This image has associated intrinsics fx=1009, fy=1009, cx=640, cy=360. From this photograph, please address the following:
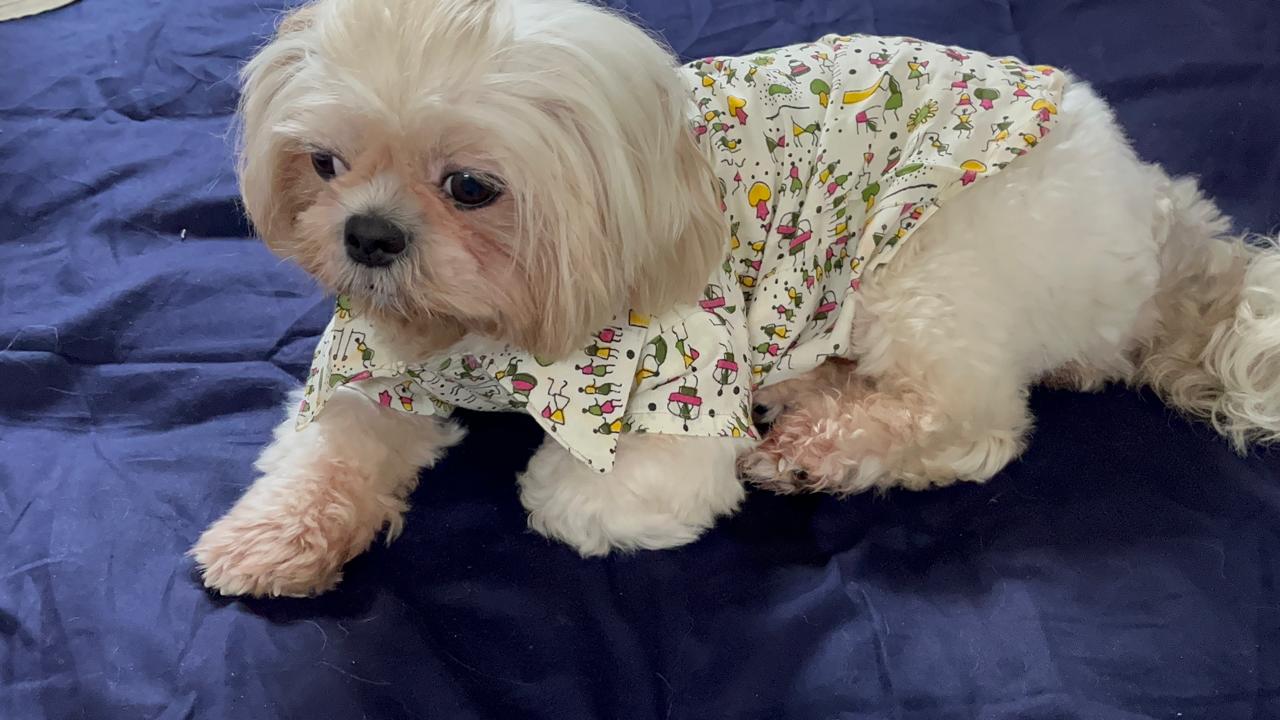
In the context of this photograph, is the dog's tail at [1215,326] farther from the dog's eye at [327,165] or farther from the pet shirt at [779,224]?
the dog's eye at [327,165]

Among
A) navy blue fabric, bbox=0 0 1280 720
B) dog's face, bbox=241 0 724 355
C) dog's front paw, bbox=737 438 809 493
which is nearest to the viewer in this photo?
dog's face, bbox=241 0 724 355

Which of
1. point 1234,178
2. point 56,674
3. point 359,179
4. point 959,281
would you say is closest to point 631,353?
point 359,179

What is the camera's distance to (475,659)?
115cm

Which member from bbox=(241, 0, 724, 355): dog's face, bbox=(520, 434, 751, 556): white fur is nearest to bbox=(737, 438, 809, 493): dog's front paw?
bbox=(520, 434, 751, 556): white fur

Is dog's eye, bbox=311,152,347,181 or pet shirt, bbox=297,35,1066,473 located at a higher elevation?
dog's eye, bbox=311,152,347,181

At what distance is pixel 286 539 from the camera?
118 centimetres

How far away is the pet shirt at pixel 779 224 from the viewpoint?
120 centimetres

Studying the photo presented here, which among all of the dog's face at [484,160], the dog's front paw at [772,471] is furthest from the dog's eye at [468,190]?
the dog's front paw at [772,471]

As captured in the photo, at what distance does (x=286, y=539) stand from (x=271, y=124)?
18.7 inches

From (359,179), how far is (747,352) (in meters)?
0.52

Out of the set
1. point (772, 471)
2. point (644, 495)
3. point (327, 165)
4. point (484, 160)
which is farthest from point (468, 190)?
point (772, 471)

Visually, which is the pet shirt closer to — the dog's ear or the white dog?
the white dog

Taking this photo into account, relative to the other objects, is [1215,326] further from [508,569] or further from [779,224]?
[508,569]

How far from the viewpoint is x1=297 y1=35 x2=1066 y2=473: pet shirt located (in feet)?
3.92
